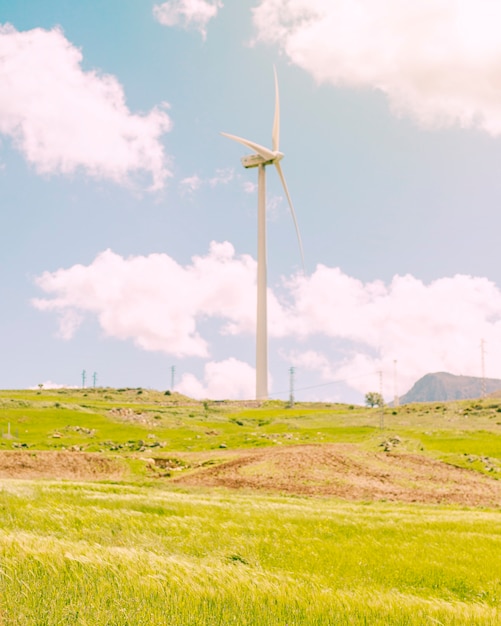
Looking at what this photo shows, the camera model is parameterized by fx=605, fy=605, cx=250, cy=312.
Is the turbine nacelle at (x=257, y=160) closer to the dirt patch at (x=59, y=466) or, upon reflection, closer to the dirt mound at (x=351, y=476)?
the dirt mound at (x=351, y=476)

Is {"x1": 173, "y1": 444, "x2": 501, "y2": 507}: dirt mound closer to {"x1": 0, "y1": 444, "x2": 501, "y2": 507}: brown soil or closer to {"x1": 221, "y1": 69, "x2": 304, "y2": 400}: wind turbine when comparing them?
{"x1": 0, "y1": 444, "x2": 501, "y2": 507}: brown soil

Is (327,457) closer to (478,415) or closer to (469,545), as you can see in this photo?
(469,545)

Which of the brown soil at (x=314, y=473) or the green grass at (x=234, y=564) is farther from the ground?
the green grass at (x=234, y=564)

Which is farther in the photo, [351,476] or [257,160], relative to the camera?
[257,160]

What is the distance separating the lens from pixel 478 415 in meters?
98.4

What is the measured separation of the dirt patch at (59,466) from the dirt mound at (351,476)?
706 cm

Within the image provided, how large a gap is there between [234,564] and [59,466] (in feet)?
127

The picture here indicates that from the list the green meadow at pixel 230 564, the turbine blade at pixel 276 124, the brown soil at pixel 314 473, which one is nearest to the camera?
the green meadow at pixel 230 564

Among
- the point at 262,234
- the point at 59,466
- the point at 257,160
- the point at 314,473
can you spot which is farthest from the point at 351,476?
the point at 257,160

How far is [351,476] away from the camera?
4272 centimetres

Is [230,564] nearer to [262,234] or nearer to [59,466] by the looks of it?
[59,466]

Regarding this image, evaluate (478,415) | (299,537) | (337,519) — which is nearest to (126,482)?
(337,519)

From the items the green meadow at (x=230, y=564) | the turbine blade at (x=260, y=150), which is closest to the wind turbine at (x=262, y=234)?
the turbine blade at (x=260, y=150)

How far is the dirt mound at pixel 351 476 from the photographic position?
123 ft
